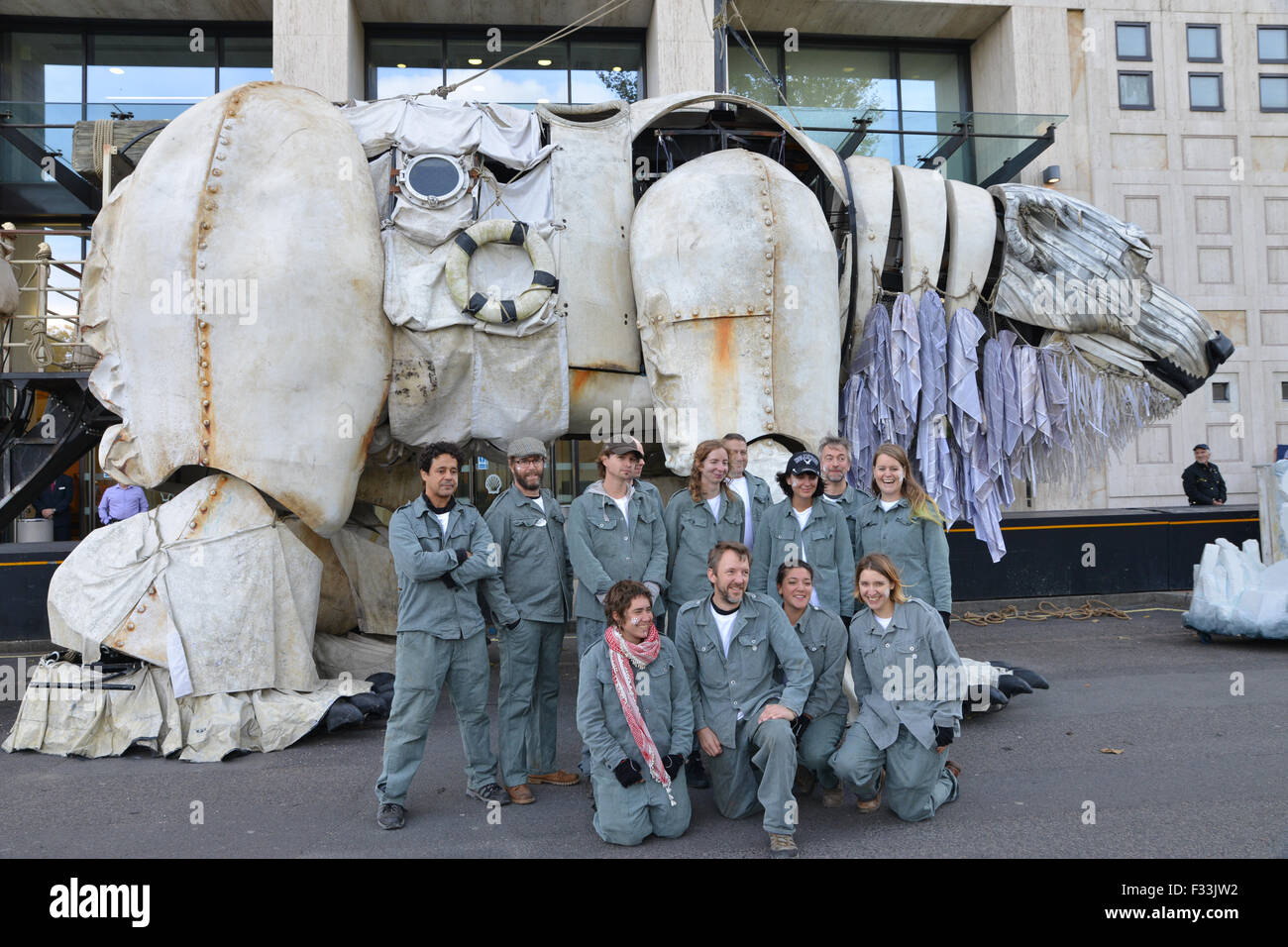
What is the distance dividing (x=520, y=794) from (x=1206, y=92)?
577 inches

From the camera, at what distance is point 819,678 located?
170 inches

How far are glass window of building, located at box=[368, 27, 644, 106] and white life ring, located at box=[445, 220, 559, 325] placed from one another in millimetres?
9039

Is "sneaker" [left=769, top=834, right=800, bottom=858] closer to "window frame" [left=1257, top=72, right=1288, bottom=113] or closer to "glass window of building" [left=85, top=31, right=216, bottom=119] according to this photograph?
"glass window of building" [left=85, top=31, right=216, bottom=119]

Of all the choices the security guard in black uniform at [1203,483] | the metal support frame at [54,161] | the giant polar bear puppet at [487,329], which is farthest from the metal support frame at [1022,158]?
the metal support frame at [54,161]

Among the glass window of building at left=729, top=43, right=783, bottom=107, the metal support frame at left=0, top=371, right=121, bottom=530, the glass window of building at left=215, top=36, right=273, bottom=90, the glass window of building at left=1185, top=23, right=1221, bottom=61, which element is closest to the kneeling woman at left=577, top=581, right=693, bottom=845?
the metal support frame at left=0, top=371, right=121, bottom=530

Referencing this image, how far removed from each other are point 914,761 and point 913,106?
43.4 ft

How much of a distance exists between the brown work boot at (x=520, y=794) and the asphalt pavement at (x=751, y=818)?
92 millimetres

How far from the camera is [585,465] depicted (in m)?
13.8

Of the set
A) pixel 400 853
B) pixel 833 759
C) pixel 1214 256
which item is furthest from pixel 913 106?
pixel 400 853

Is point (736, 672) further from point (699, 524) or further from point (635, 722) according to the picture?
point (699, 524)

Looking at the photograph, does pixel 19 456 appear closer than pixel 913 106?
Yes

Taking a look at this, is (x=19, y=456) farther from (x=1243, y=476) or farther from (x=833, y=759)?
(x=1243, y=476)

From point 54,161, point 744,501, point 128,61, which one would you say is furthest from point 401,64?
point 744,501

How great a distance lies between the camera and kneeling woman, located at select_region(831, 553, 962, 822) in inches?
→ 157
